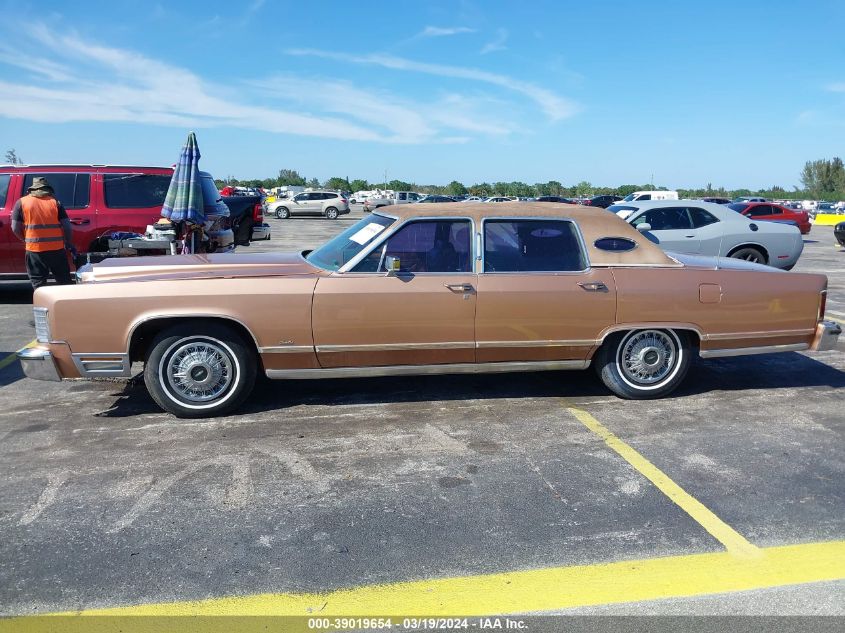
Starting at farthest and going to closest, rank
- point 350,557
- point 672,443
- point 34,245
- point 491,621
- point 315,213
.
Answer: point 315,213 → point 34,245 → point 672,443 → point 350,557 → point 491,621

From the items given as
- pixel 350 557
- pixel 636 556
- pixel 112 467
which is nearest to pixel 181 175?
pixel 112 467

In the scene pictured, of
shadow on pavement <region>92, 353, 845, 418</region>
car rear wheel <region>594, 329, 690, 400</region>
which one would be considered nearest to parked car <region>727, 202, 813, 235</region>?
shadow on pavement <region>92, 353, 845, 418</region>

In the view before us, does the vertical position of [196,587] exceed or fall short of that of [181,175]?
it falls short

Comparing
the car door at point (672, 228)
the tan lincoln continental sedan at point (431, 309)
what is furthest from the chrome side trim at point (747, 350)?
the car door at point (672, 228)

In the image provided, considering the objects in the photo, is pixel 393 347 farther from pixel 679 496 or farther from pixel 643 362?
pixel 679 496

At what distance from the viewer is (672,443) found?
449cm

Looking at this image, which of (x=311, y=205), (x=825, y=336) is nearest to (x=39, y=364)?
(x=825, y=336)

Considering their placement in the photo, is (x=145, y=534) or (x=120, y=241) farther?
(x=120, y=241)

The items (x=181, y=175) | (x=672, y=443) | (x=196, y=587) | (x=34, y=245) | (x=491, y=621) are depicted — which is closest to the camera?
(x=491, y=621)

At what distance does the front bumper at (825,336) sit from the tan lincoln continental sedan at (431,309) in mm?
11

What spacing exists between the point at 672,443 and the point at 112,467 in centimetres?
350

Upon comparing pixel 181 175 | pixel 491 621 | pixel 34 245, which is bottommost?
pixel 491 621

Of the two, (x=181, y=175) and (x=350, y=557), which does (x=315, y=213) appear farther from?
(x=350, y=557)

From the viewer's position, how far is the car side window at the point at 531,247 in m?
5.15
